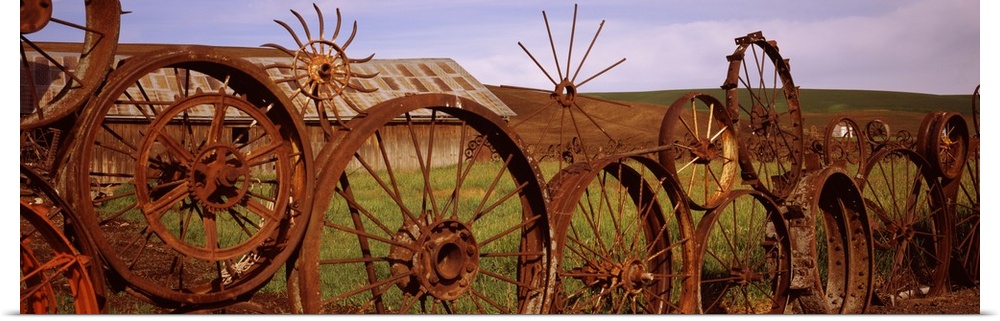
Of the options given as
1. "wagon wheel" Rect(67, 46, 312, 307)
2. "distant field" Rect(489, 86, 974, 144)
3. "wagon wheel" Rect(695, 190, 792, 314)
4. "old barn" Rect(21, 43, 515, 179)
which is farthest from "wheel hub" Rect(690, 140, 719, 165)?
"old barn" Rect(21, 43, 515, 179)

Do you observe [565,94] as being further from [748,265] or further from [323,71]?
[748,265]

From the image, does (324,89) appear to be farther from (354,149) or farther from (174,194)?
(174,194)

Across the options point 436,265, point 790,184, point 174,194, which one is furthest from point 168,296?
point 790,184

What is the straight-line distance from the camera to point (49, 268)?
284 cm

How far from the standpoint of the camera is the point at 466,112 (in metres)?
4.02

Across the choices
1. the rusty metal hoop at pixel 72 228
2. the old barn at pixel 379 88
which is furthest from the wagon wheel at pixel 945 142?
the old barn at pixel 379 88

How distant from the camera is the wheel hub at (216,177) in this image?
3.09 metres

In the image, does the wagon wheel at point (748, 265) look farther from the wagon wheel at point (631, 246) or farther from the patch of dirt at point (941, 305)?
the patch of dirt at point (941, 305)

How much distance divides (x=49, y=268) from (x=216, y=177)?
0.58m

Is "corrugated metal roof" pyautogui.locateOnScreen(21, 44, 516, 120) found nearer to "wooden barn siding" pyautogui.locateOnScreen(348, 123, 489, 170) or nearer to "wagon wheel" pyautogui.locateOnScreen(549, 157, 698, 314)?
"wooden barn siding" pyautogui.locateOnScreen(348, 123, 489, 170)

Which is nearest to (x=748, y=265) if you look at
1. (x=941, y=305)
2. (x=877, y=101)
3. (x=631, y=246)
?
(x=631, y=246)

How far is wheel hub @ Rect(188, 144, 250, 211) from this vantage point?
3088mm

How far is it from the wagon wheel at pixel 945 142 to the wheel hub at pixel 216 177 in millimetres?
6049

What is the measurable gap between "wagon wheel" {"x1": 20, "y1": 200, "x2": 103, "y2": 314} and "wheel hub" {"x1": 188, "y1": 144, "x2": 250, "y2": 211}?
1.33ft
